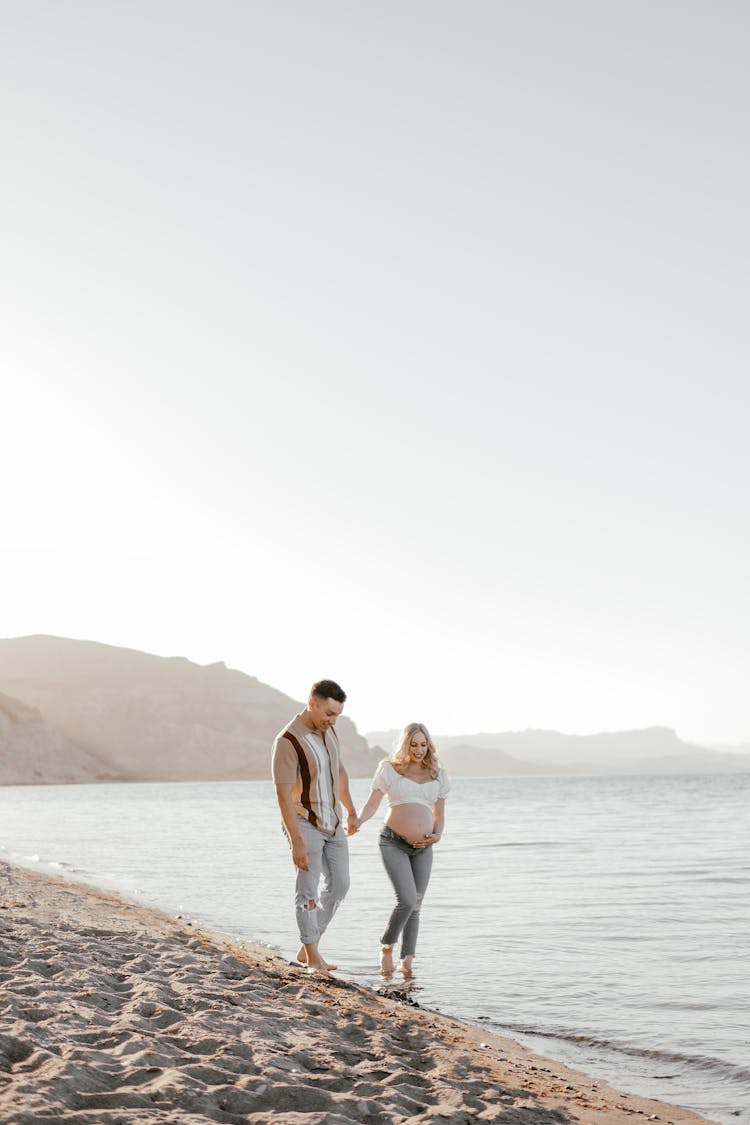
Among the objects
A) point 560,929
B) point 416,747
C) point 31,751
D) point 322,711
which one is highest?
point 322,711

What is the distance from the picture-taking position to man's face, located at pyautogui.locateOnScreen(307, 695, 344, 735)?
7472mm

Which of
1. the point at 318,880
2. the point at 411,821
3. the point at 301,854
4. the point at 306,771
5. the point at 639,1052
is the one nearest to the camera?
the point at 639,1052

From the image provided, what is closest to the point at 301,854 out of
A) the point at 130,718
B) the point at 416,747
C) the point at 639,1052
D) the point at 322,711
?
the point at 322,711

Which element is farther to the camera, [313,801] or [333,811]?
[333,811]

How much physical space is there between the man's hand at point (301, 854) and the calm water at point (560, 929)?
5.45 ft

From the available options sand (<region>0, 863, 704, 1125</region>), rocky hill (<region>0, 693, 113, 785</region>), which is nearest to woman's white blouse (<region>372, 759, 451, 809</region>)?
sand (<region>0, 863, 704, 1125</region>)

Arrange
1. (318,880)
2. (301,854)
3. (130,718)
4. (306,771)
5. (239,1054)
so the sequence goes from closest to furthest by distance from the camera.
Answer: (239,1054)
(301,854)
(306,771)
(318,880)
(130,718)

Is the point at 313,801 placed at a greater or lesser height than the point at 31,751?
greater

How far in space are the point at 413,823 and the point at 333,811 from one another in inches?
36.2

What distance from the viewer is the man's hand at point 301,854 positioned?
7.45m

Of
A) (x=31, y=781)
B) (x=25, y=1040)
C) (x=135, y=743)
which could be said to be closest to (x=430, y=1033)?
(x=25, y=1040)

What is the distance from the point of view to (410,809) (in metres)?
8.39

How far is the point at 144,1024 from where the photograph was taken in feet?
18.6

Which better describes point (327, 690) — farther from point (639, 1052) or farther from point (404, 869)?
point (639, 1052)
